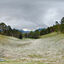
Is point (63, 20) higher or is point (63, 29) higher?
point (63, 20)

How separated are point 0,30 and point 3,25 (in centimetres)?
741

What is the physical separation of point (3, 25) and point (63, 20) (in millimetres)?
64742

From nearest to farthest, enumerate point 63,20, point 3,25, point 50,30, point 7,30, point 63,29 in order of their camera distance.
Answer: point 63,29 → point 63,20 → point 3,25 → point 7,30 → point 50,30

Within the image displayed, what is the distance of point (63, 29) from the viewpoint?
125 m

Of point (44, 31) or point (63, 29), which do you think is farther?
→ point (44, 31)

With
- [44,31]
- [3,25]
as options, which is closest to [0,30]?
[3,25]

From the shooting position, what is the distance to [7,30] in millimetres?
165625

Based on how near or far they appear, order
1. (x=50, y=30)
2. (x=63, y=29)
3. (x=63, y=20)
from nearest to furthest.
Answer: (x=63, y=29)
(x=63, y=20)
(x=50, y=30)

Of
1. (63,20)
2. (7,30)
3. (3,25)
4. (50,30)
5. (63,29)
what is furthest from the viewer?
(50,30)

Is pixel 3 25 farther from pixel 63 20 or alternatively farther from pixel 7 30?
pixel 63 20

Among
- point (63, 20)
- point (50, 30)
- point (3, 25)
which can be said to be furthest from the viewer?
point (50, 30)

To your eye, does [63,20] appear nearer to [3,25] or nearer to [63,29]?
[63,29]

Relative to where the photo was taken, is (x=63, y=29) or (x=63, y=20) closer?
(x=63, y=29)

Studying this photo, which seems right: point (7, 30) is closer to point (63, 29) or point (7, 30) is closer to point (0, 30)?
point (0, 30)
